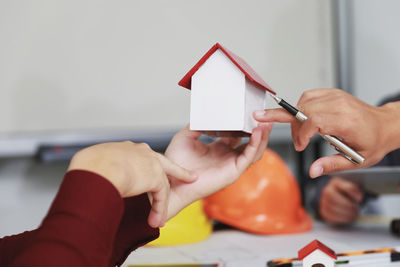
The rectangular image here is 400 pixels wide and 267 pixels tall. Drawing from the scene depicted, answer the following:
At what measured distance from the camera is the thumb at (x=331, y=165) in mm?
525

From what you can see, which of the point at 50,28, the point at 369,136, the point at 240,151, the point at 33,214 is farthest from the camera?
the point at 33,214

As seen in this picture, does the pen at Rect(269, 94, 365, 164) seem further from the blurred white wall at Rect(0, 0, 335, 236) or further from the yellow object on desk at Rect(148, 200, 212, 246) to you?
the blurred white wall at Rect(0, 0, 335, 236)

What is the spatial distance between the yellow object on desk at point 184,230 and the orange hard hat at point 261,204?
0.06 m

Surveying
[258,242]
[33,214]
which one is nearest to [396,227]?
[258,242]

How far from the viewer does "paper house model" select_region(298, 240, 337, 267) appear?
454 mm

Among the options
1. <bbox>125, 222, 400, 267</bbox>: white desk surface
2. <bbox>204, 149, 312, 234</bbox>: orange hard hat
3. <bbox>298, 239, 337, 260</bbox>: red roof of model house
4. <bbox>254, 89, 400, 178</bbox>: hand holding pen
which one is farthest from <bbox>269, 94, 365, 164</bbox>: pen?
<bbox>204, 149, 312, 234</bbox>: orange hard hat

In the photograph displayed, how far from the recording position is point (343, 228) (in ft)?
3.38

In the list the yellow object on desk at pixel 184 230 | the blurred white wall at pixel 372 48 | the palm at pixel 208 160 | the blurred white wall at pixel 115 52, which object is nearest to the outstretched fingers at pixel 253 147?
the palm at pixel 208 160

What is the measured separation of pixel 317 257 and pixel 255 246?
0.38 m

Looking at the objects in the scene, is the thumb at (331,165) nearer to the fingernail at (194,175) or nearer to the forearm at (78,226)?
the fingernail at (194,175)

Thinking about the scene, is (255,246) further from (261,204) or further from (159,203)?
(159,203)

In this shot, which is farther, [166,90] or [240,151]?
[166,90]

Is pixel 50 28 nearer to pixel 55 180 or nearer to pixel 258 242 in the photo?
pixel 55 180

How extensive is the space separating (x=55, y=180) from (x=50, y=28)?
57cm
